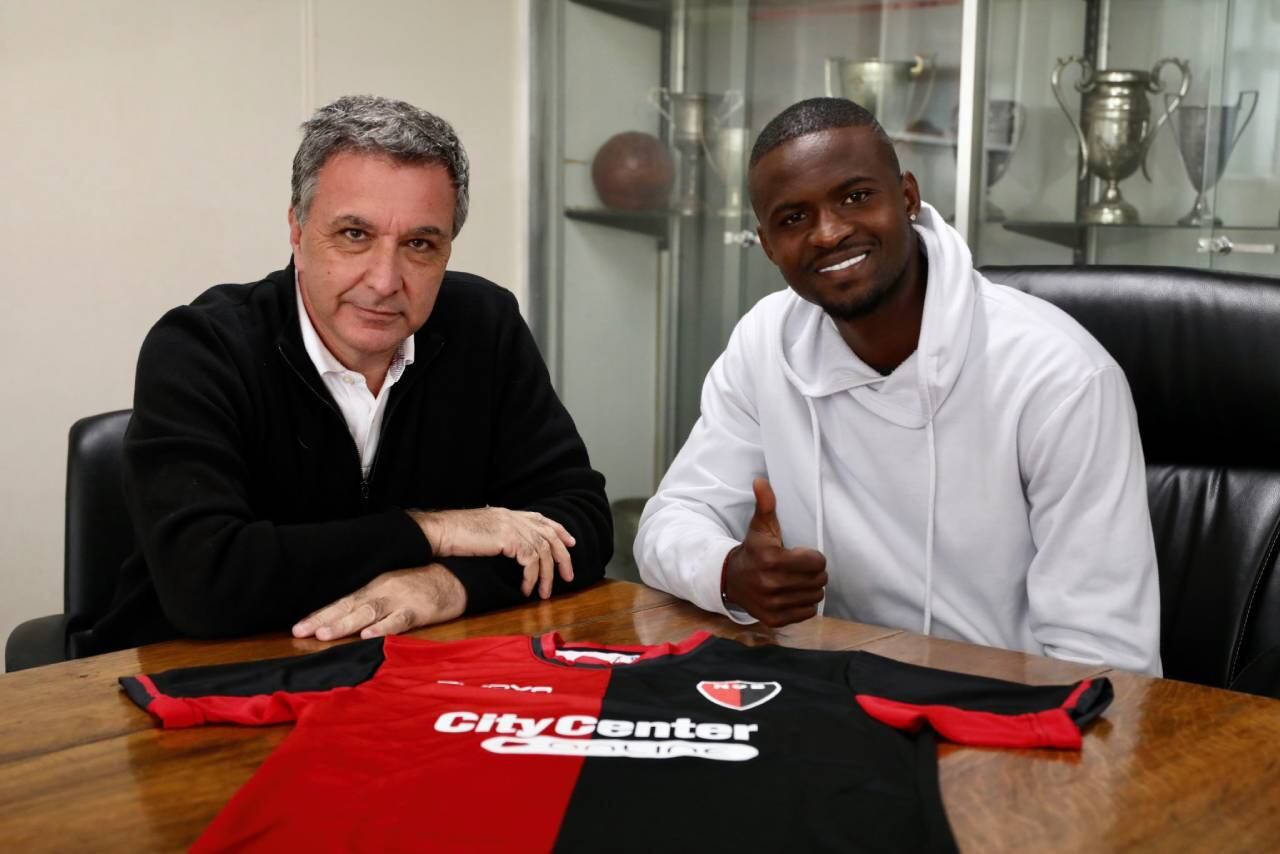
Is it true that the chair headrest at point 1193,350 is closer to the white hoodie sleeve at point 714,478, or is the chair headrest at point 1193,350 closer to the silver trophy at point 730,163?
the white hoodie sleeve at point 714,478

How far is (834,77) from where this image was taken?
3.46 m

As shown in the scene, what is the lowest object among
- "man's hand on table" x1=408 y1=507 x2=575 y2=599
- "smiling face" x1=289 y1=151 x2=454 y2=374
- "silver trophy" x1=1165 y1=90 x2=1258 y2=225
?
"man's hand on table" x1=408 y1=507 x2=575 y2=599

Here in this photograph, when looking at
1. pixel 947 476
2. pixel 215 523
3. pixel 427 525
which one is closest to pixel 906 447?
pixel 947 476

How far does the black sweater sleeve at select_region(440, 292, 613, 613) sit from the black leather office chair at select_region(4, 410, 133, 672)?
535 millimetres

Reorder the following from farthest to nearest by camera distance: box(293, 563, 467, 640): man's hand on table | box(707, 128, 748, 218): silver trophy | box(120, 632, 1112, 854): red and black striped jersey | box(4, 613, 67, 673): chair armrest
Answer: box(707, 128, 748, 218): silver trophy → box(4, 613, 67, 673): chair armrest → box(293, 563, 467, 640): man's hand on table → box(120, 632, 1112, 854): red and black striped jersey

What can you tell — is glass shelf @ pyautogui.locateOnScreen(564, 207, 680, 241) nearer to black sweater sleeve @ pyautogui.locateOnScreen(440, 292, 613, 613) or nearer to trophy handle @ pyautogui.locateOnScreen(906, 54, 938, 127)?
trophy handle @ pyautogui.locateOnScreen(906, 54, 938, 127)

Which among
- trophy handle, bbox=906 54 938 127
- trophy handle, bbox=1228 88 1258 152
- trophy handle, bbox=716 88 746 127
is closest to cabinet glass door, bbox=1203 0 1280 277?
trophy handle, bbox=1228 88 1258 152

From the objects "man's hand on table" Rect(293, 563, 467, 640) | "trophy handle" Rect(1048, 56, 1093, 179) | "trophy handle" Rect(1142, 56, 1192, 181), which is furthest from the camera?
"trophy handle" Rect(1048, 56, 1093, 179)

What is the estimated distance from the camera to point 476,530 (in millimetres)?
1652

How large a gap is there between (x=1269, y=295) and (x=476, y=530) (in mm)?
1097

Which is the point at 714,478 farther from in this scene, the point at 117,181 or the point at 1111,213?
the point at 117,181

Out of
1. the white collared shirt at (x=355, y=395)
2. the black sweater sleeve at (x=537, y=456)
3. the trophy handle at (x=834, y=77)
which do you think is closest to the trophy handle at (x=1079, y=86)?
the trophy handle at (x=834, y=77)

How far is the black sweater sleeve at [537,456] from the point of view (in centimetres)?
181

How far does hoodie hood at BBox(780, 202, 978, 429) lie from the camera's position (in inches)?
67.5
